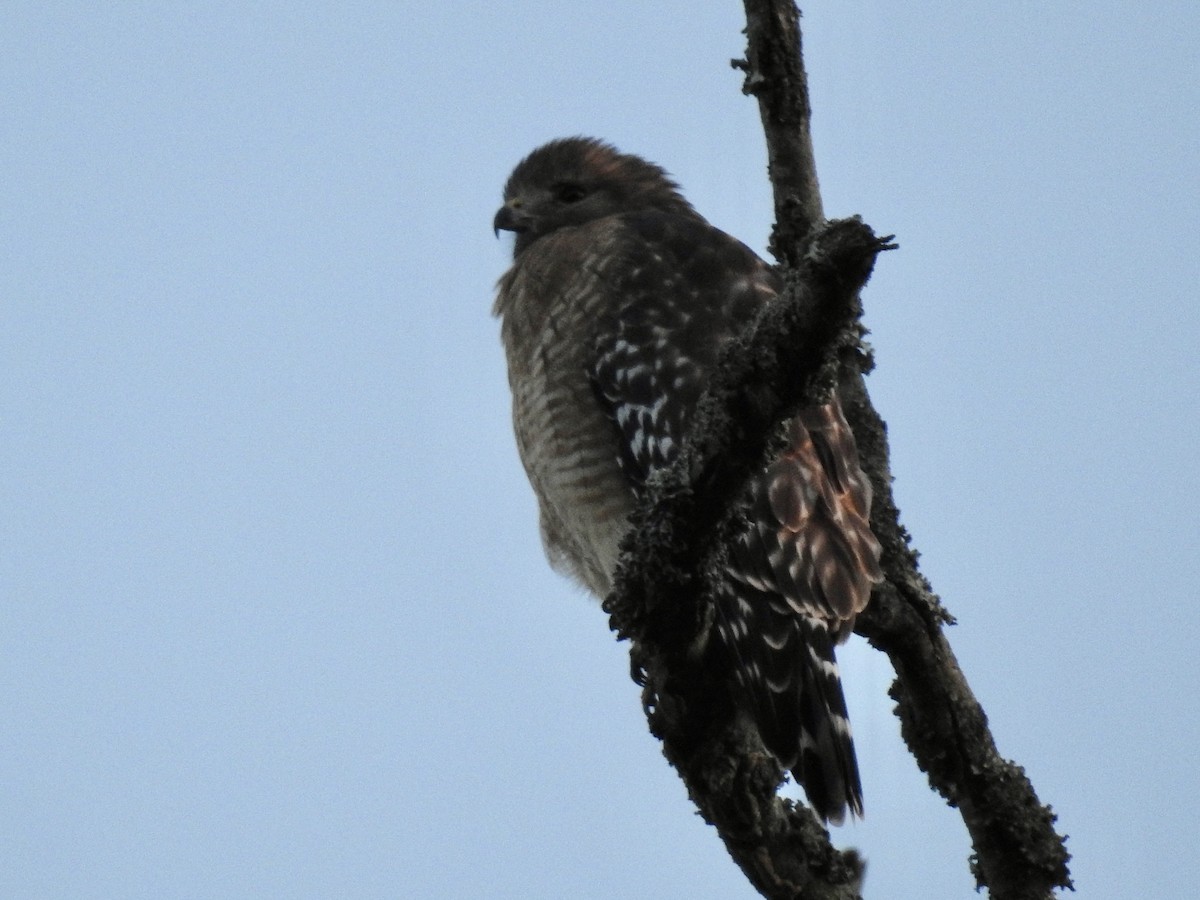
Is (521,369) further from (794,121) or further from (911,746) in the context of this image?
(911,746)

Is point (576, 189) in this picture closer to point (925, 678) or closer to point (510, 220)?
point (510, 220)

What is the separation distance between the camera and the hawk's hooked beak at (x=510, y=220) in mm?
8617

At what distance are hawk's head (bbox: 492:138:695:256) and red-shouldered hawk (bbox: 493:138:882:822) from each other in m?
0.50

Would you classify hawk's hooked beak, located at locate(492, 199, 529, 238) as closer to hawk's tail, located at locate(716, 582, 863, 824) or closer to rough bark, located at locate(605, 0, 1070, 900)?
rough bark, located at locate(605, 0, 1070, 900)

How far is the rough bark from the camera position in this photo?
12.4ft

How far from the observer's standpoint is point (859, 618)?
5137mm

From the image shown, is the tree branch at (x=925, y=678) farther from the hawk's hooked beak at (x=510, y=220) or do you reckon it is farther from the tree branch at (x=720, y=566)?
the hawk's hooked beak at (x=510, y=220)

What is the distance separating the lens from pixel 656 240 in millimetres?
6973

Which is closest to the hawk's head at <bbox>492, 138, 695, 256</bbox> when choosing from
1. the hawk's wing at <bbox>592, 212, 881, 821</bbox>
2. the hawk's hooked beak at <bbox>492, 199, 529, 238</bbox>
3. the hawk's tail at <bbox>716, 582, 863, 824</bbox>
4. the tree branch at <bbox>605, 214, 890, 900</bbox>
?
the hawk's hooked beak at <bbox>492, 199, 529, 238</bbox>

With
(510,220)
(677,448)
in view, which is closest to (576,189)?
(510,220)

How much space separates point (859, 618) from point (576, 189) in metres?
4.26

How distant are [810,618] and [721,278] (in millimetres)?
1801

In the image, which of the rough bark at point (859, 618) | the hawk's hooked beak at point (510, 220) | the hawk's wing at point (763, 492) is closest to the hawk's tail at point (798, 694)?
the hawk's wing at point (763, 492)

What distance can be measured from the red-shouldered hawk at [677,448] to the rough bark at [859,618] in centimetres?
18
